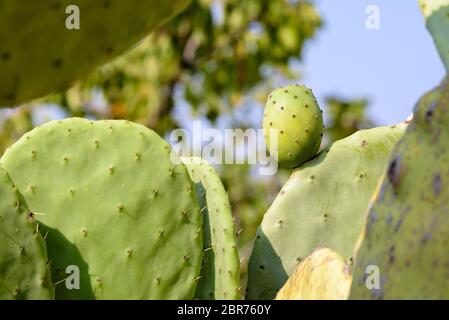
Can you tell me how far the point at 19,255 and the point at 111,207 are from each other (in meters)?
0.26

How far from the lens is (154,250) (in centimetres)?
166

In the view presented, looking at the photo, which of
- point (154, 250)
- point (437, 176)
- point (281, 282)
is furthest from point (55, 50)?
point (281, 282)

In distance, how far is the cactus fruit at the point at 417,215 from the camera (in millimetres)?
970

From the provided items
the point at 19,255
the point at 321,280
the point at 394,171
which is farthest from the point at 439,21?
the point at 19,255

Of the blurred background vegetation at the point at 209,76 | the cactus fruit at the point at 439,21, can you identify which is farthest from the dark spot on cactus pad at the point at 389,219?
the blurred background vegetation at the point at 209,76

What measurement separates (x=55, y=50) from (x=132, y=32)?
89 millimetres

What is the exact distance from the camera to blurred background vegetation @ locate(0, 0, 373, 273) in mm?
6949

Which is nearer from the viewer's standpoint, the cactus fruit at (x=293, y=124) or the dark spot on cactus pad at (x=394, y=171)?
the dark spot on cactus pad at (x=394, y=171)

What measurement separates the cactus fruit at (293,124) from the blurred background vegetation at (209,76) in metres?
4.80

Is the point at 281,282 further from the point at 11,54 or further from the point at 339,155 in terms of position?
the point at 11,54

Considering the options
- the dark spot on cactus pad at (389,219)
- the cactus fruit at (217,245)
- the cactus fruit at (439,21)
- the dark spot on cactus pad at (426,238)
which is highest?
the cactus fruit at (439,21)

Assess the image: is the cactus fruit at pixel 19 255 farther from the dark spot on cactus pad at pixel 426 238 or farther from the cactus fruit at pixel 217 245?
the dark spot on cactus pad at pixel 426 238

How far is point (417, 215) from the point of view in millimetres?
980
